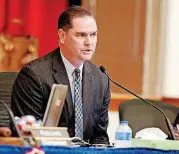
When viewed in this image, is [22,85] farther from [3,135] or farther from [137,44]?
[137,44]

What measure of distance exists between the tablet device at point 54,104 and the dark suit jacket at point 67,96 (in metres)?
0.40

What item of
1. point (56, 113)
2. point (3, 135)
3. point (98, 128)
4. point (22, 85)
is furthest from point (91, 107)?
point (3, 135)

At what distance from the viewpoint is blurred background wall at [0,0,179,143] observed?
598cm

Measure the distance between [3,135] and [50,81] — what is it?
0.77 metres

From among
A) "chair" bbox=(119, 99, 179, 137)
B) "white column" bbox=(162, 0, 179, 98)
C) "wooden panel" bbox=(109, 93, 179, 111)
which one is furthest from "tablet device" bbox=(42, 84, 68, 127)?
"white column" bbox=(162, 0, 179, 98)

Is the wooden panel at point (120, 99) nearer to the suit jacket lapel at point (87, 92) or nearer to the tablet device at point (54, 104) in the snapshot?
the suit jacket lapel at point (87, 92)

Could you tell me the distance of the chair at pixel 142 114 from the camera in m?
4.32

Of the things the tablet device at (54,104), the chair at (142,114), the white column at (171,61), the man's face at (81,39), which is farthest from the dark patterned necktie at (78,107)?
→ the white column at (171,61)

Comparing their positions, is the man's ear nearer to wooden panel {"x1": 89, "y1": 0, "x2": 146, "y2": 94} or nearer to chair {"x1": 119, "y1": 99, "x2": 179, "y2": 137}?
chair {"x1": 119, "y1": 99, "x2": 179, "y2": 137}

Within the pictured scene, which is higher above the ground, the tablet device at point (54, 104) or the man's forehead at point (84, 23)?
the man's forehead at point (84, 23)

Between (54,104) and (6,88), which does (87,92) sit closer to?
(6,88)

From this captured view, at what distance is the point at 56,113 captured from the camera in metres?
2.94

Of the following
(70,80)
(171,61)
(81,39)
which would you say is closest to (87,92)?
(70,80)

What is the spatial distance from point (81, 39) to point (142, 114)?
105 centimetres
